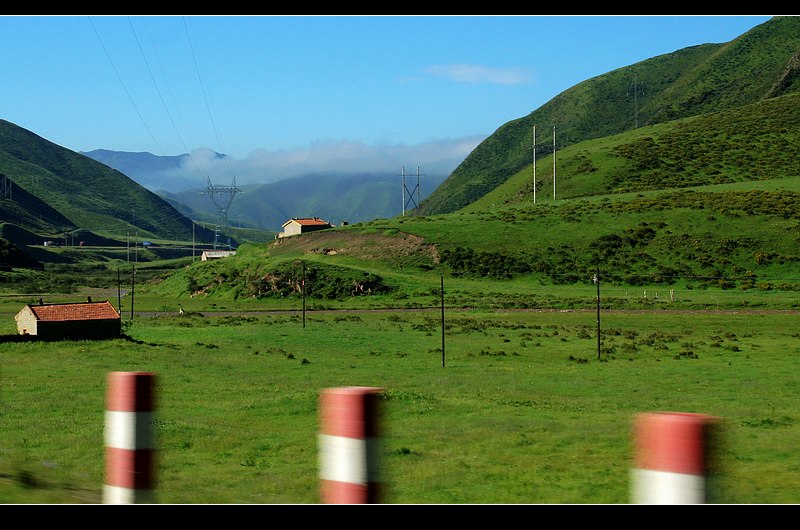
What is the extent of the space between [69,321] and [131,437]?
45753 mm

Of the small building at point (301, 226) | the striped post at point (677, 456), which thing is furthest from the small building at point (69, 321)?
the small building at point (301, 226)

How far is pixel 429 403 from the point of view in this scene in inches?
964

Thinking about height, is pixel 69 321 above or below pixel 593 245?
below

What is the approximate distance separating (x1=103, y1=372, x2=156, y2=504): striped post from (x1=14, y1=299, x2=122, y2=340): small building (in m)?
44.6

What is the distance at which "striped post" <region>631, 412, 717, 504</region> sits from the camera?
2.79 metres

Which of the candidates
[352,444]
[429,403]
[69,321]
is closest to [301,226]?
[69,321]

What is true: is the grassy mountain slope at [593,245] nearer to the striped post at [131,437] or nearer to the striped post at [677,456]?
the striped post at [131,437]

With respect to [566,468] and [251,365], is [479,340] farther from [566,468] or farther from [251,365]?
[566,468]

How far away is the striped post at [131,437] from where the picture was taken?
13.6 feet

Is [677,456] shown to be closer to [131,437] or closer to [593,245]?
[131,437]

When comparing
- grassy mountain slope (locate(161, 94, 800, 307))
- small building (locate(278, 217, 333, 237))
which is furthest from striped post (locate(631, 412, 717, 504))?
small building (locate(278, 217, 333, 237))

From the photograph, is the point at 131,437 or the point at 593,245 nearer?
the point at 131,437

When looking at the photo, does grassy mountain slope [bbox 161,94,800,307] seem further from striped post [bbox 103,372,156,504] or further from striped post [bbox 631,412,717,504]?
striped post [bbox 631,412,717,504]
